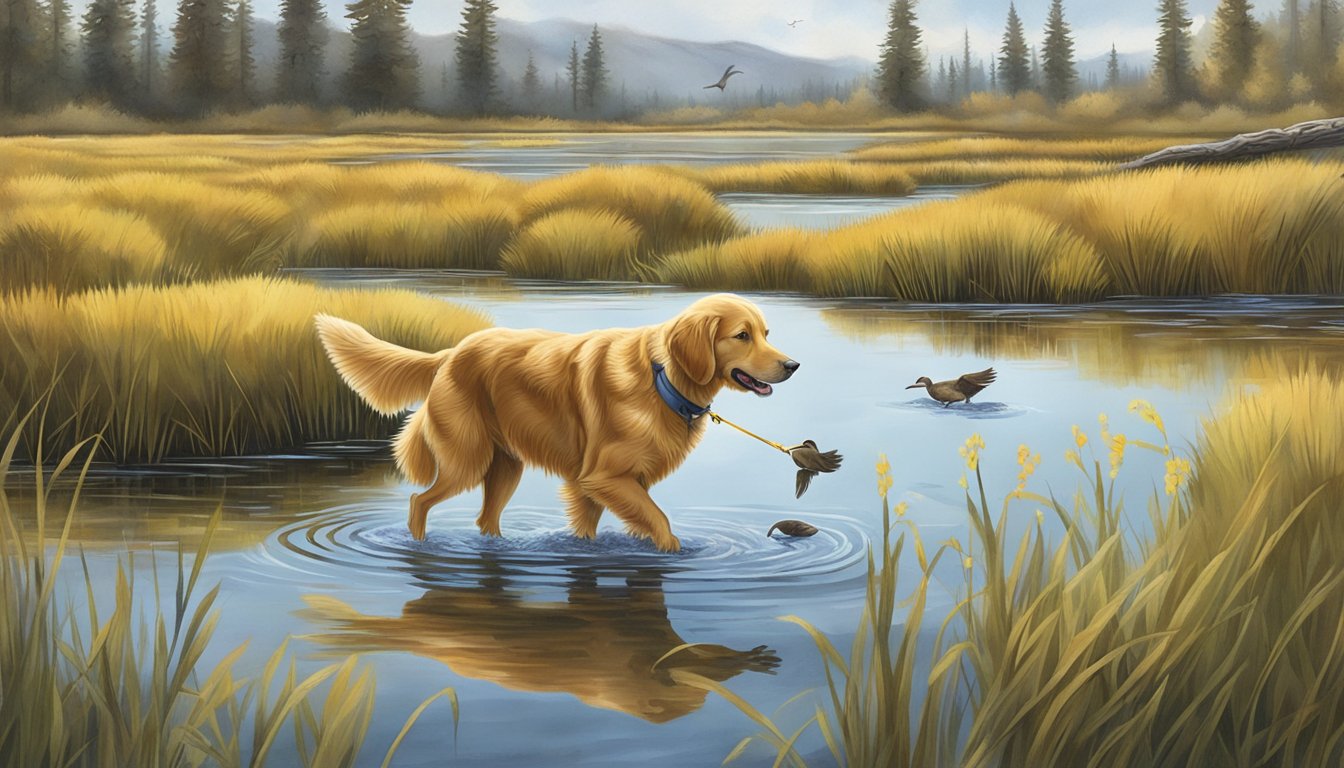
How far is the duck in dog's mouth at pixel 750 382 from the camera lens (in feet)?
14.4

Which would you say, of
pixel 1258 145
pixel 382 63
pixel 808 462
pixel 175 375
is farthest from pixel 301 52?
pixel 1258 145

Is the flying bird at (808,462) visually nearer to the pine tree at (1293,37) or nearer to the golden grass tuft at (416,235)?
the pine tree at (1293,37)

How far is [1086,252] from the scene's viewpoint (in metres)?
11.5

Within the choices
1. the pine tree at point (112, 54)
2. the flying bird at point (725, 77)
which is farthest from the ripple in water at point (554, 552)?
the pine tree at point (112, 54)

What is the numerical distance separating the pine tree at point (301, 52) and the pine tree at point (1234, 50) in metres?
6.42

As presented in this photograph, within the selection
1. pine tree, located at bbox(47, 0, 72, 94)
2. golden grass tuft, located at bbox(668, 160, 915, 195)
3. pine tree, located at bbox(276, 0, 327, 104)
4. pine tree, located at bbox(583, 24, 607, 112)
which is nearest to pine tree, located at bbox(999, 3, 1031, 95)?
pine tree, located at bbox(583, 24, 607, 112)

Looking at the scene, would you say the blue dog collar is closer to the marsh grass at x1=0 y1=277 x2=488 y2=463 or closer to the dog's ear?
the dog's ear

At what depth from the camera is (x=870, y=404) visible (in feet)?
23.8

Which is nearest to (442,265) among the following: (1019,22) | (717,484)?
(1019,22)

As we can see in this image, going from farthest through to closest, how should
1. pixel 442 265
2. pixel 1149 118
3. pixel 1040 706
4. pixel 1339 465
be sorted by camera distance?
pixel 442 265 < pixel 1149 118 < pixel 1339 465 < pixel 1040 706

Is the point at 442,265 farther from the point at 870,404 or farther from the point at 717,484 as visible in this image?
the point at 717,484

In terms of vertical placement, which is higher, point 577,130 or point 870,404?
point 577,130

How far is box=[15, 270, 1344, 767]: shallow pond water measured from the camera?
11.2 feet

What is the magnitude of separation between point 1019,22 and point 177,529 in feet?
21.4
